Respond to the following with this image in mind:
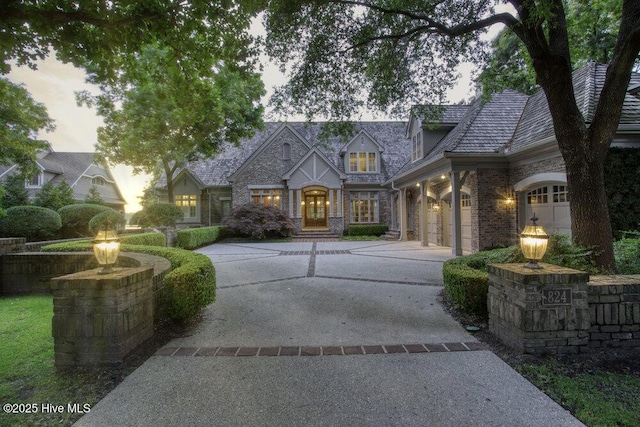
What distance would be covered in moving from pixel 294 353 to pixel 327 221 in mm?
18049

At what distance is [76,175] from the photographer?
27594mm

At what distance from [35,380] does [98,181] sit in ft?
111

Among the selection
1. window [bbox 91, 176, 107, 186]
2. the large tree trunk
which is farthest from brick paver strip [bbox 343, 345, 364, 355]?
window [bbox 91, 176, 107, 186]

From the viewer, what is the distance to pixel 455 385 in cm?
287

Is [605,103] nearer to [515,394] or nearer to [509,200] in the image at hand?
[515,394]

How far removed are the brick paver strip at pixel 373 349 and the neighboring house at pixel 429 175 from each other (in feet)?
20.3

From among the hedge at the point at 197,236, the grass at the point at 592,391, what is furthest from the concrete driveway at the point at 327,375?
the hedge at the point at 197,236

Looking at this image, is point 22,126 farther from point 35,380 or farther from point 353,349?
point 353,349

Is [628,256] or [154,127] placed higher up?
[154,127]

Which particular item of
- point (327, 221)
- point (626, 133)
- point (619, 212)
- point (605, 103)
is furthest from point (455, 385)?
point (327, 221)

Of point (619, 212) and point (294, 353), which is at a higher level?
point (619, 212)

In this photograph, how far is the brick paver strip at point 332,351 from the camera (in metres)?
3.58

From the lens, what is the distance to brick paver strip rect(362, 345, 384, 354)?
3609mm

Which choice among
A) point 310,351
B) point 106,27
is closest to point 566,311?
point 310,351
